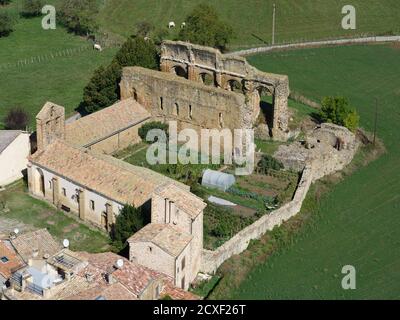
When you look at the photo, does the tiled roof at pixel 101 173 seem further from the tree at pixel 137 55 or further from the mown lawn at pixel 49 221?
the tree at pixel 137 55

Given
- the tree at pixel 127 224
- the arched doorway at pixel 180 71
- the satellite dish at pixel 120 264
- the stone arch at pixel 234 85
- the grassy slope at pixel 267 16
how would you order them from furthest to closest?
1. the grassy slope at pixel 267 16
2. the arched doorway at pixel 180 71
3. the stone arch at pixel 234 85
4. the tree at pixel 127 224
5. the satellite dish at pixel 120 264

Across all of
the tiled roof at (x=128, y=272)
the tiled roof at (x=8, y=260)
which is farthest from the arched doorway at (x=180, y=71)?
the tiled roof at (x=128, y=272)

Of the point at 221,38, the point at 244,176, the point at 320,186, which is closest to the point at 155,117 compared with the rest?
the point at 244,176

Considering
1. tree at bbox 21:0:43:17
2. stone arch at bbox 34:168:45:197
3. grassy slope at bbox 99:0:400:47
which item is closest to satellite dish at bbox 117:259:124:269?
stone arch at bbox 34:168:45:197

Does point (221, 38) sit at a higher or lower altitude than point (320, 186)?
higher

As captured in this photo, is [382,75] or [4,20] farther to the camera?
[4,20]

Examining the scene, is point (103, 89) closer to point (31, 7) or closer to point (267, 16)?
point (31, 7)

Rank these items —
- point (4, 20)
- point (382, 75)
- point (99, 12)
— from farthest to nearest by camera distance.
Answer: point (99, 12) → point (4, 20) → point (382, 75)
